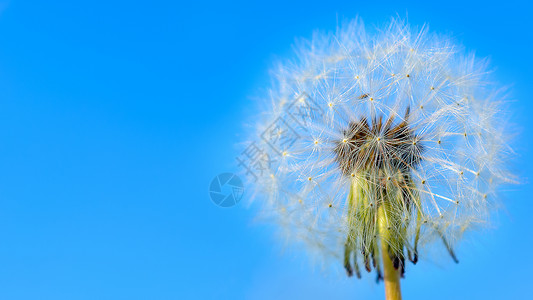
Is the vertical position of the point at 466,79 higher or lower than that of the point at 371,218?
higher

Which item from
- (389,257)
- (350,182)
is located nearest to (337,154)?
(350,182)

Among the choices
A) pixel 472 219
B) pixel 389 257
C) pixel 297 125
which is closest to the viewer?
pixel 389 257

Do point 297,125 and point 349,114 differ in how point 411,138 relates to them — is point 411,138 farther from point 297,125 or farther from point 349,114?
point 297,125

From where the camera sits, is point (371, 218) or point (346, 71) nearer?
point (371, 218)

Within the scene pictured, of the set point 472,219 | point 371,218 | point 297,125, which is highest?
point 297,125

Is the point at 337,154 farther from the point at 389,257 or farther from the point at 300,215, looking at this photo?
the point at 389,257

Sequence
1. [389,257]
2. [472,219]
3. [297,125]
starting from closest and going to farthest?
[389,257]
[472,219]
[297,125]

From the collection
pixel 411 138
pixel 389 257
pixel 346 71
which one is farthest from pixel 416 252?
pixel 346 71
